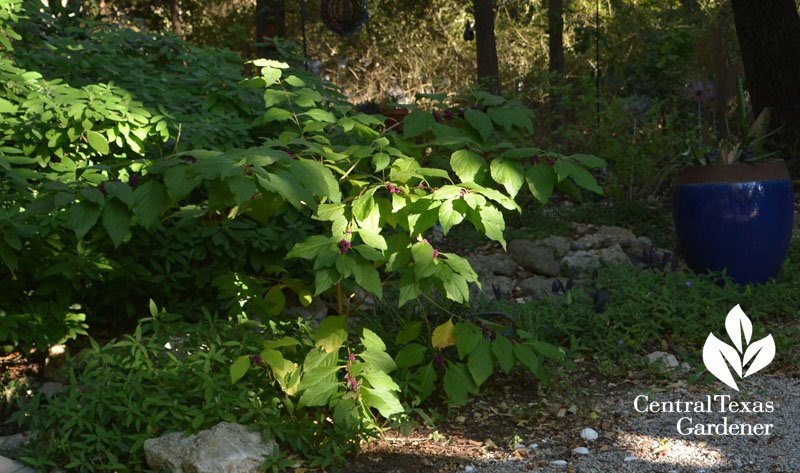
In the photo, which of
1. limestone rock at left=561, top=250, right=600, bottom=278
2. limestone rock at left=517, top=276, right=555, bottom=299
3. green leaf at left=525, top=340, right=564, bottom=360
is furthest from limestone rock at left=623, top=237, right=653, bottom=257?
green leaf at left=525, top=340, right=564, bottom=360

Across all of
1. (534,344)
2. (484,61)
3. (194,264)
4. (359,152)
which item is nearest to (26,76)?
(194,264)

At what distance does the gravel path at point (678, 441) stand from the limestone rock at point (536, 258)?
1703mm

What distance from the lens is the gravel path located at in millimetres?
2465

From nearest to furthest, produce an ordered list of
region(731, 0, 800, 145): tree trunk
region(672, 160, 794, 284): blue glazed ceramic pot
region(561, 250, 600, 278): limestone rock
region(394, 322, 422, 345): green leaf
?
region(394, 322, 422, 345): green leaf → region(672, 160, 794, 284): blue glazed ceramic pot → region(561, 250, 600, 278): limestone rock → region(731, 0, 800, 145): tree trunk

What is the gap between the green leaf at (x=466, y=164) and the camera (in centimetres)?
252

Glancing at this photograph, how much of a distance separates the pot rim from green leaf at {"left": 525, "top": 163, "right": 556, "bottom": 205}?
2233 mm

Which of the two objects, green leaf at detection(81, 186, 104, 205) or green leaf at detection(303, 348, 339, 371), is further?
green leaf at detection(303, 348, 339, 371)

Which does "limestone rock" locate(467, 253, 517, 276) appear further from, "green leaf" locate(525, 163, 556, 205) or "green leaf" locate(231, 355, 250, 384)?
"green leaf" locate(231, 355, 250, 384)

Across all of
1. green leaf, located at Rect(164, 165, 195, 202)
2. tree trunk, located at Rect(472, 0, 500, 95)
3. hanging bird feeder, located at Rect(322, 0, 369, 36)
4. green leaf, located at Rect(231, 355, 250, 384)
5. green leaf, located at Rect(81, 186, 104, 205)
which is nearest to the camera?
green leaf, located at Rect(164, 165, 195, 202)

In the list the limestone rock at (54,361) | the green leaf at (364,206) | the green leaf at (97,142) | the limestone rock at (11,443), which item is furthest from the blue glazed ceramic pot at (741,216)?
the limestone rock at (11,443)

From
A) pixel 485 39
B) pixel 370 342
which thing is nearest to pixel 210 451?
pixel 370 342

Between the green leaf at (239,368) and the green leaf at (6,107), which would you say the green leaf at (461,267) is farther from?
the green leaf at (6,107)

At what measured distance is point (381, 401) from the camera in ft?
8.32

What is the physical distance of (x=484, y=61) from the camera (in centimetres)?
899
